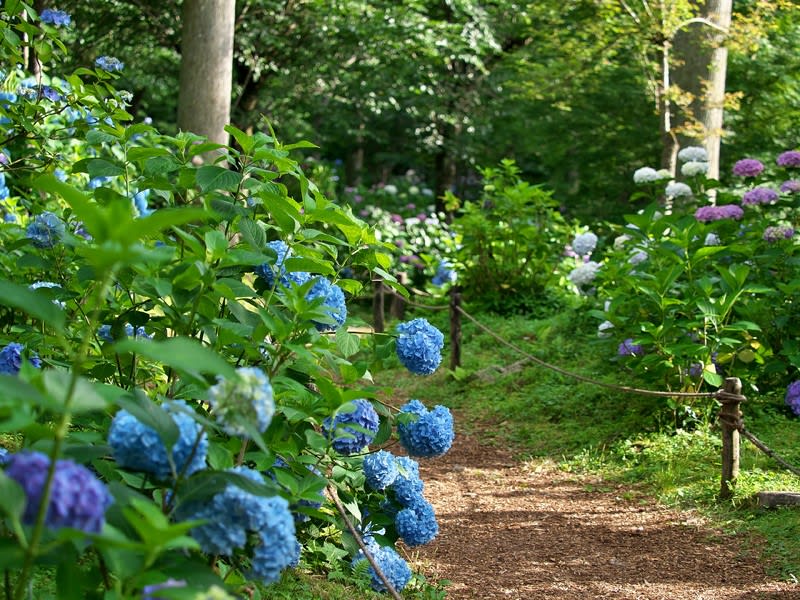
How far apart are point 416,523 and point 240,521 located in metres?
1.43

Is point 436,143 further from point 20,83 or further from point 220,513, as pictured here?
point 220,513

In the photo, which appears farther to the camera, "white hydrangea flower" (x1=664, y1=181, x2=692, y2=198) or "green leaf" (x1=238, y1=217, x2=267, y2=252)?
"white hydrangea flower" (x1=664, y1=181, x2=692, y2=198)

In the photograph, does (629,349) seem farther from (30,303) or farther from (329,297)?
(30,303)

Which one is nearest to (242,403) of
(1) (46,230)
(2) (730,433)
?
(1) (46,230)

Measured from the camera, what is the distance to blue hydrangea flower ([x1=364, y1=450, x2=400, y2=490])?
2.77 meters

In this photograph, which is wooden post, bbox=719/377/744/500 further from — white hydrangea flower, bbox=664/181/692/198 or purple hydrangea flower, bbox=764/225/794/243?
white hydrangea flower, bbox=664/181/692/198

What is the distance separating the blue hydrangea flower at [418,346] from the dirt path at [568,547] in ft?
3.24

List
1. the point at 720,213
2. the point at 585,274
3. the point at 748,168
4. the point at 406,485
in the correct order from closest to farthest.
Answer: the point at 406,485
the point at 720,213
the point at 748,168
the point at 585,274

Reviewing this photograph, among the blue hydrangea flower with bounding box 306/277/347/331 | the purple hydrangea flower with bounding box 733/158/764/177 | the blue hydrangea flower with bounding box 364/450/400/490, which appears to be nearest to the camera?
the blue hydrangea flower with bounding box 306/277/347/331

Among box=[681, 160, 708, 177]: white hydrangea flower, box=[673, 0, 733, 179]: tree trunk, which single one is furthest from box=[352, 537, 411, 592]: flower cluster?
box=[673, 0, 733, 179]: tree trunk

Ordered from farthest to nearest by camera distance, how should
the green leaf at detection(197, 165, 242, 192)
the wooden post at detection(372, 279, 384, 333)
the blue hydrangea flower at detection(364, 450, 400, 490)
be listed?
1. the wooden post at detection(372, 279, 384, 333)
2. the blue hydrangea flower at detection(364, 450, 400, 490)
3. the green leaf at detection(197, 165, 242, 192)

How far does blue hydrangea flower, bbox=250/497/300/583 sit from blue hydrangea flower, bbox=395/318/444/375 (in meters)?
1.25

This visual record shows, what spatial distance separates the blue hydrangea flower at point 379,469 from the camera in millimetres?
2768

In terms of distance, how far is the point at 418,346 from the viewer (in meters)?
2.86
